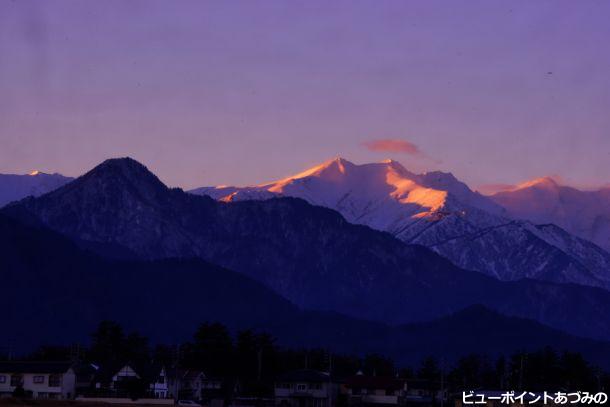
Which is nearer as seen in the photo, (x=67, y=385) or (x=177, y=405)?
(x=177, y=405)

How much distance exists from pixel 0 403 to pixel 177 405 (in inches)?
1470

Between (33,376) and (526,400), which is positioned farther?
(33,376)

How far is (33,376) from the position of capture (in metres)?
198

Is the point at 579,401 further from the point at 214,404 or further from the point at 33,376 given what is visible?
the point at 33,376

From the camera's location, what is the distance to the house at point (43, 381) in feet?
640

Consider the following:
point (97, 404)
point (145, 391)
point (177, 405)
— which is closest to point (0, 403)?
point (97, 404)

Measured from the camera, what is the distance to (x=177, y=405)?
183m

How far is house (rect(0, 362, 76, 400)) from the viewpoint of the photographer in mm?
195125

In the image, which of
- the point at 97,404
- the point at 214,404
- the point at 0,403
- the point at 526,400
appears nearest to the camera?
the point at 0,403

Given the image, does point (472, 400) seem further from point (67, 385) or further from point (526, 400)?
point (67, 385)

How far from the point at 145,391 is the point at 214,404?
36.1 feet

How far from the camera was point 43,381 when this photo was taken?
646 feet

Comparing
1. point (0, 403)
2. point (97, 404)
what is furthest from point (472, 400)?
point (0, 403)

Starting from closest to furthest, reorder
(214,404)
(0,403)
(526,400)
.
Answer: (0,403)
(526,400)
(214,404)
